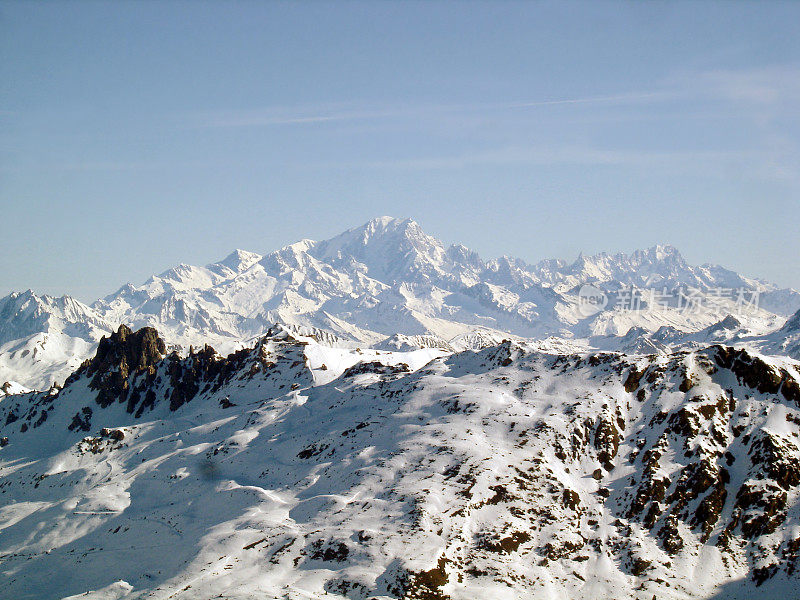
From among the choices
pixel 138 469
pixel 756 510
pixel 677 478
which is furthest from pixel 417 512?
pixel 138 469

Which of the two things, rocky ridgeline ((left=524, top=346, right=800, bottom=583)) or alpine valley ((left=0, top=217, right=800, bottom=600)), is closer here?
alpine valley ((left=0, top=217, right=800, bottom=600))

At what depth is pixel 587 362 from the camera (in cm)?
14100

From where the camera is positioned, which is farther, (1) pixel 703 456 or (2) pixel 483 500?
(1) pixel 703 456

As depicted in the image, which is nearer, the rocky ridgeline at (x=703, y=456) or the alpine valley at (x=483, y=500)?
the alpine valley at (x=483, y=500)

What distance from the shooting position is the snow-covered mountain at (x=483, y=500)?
90062 millimetres

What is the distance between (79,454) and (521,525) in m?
151

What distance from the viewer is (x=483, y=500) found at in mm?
102500

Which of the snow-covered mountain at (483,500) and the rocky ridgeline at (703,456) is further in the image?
the rocky ridgeline at (703,456)

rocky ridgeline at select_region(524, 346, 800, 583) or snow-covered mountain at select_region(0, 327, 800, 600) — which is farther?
rocky ridgeline at select_region(524, 346, 800, 583)

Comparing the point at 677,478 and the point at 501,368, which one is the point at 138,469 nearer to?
the point at 501,368

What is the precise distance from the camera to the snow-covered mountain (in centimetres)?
9006

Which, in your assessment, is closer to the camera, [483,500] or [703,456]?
[483,500]

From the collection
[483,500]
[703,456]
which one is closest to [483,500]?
[483,500]

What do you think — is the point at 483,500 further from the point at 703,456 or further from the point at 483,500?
the point at 703,456
